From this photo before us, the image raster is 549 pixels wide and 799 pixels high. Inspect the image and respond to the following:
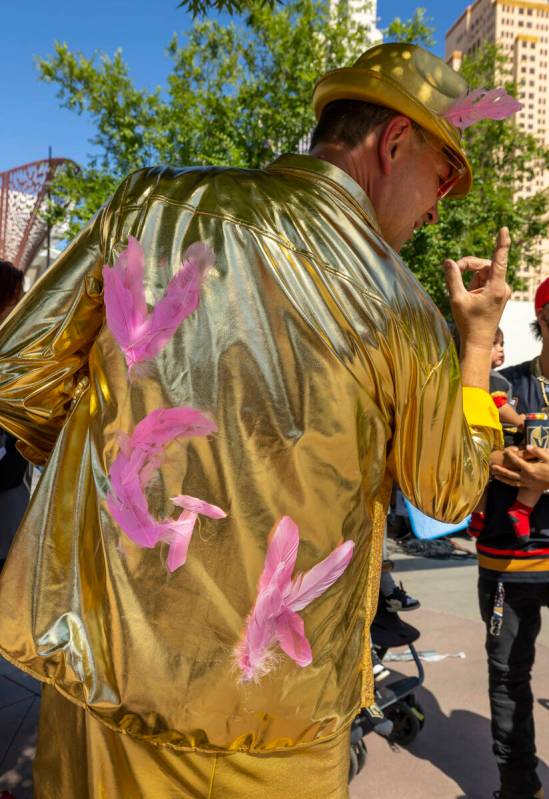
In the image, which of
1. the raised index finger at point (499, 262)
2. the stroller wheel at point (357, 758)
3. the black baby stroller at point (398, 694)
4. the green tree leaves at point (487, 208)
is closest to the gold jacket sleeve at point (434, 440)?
the raised index finger at point (499, 262)

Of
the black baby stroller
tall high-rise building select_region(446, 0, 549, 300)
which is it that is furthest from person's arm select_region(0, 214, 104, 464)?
tall high-rise building select_region(446, 0, 549, 300)

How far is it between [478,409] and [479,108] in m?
0.53

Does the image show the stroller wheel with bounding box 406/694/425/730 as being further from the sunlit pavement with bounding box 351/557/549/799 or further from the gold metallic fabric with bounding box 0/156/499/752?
the gold metallic fabric with bounding box 0/156/499/752

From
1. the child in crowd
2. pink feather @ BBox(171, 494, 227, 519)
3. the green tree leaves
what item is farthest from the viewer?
the green tree leaves

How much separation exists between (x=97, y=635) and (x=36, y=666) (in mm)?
121

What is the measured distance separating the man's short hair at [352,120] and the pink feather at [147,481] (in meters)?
0.58

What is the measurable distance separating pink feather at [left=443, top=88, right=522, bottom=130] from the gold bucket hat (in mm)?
13

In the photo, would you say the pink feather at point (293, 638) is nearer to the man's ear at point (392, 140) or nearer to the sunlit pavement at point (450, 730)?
the man's ear at point (392, 140)

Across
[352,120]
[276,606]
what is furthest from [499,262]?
[276,606]

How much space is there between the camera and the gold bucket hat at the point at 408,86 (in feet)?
3.92

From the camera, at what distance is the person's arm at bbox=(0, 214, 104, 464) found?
1.14m

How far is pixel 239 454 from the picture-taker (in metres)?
1.03

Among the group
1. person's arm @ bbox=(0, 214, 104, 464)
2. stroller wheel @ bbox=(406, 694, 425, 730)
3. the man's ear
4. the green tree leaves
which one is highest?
the green tree leaves

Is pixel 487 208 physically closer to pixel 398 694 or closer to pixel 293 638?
pixel 398 694
